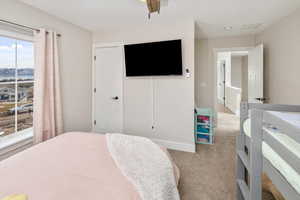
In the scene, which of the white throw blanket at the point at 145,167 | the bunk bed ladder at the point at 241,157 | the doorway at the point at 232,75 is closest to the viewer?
the white throw blanket at the point at 145,167

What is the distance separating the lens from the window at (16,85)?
83.0 inches

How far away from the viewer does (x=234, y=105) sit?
19.4ft

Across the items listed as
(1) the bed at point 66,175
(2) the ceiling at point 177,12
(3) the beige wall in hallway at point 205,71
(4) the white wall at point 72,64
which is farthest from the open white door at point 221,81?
(1) the bed at point 66,175

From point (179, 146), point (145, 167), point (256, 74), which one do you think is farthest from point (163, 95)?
point (256, 74)

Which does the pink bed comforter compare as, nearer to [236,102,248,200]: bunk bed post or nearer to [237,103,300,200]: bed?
[237,103,300,200]: bed

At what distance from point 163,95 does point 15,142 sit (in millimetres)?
2402

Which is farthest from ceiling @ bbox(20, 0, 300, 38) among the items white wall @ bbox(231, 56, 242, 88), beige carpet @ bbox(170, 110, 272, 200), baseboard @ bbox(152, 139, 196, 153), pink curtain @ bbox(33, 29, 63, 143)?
white wall @ bbox(231, 56, 242, 88)

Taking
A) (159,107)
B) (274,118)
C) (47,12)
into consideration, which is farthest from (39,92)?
(274,118)

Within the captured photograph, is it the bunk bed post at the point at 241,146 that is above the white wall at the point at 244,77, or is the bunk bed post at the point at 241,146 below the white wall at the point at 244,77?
below

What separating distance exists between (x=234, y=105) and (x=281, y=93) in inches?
130

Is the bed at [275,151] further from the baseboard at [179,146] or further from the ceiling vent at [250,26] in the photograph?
the ceiling vent at [250,26]

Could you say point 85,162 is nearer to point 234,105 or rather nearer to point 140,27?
point 140,27

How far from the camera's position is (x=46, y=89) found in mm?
2438

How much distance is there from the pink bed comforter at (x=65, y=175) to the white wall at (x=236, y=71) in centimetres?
709
